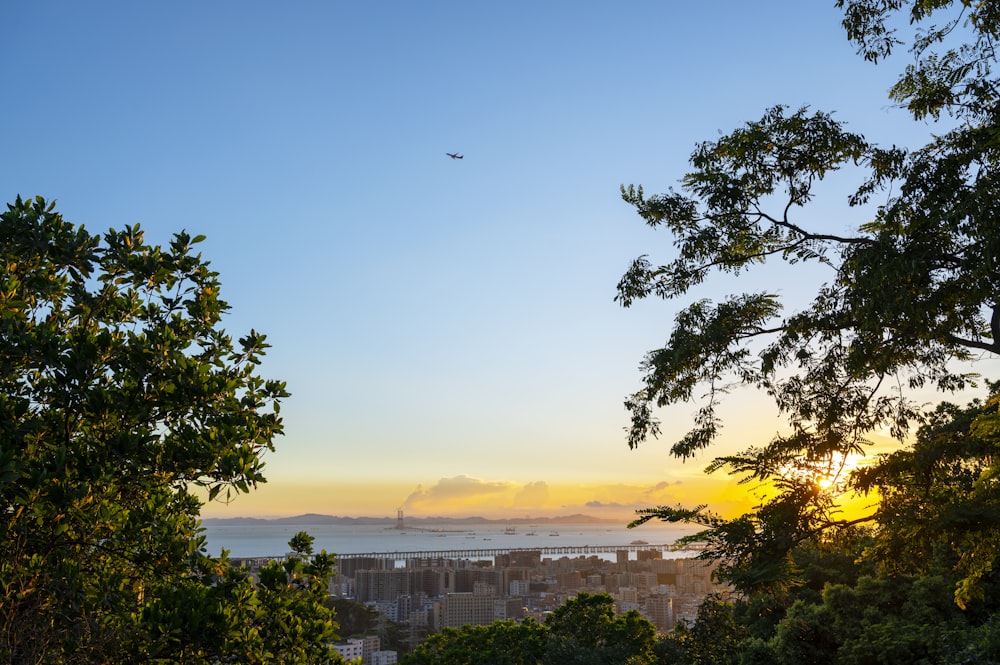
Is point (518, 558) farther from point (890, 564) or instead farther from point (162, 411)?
point (162, 411)

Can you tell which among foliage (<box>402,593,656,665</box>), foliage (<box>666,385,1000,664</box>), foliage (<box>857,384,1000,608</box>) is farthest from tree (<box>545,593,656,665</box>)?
foliage (<box>857,384,1000,608</box>)

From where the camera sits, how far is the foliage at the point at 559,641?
16047mm

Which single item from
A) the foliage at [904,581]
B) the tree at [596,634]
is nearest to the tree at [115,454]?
the foliage at [904,581]

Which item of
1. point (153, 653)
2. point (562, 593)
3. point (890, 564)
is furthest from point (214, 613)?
point (562, 593)

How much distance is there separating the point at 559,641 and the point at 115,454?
14.2 m

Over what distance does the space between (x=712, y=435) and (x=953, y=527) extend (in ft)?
8.35

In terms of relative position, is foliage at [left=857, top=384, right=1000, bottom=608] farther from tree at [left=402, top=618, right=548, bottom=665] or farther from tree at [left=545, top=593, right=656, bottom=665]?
tree at [left=402, top=618, right=548, bottom=665]

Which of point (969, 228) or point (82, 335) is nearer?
point (82, 335)

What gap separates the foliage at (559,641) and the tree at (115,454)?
13.0 m

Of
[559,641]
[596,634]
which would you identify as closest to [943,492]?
[559,641]

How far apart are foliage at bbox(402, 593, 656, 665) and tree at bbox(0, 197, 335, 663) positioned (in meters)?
13.0

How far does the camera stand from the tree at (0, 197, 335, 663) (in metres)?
3.72

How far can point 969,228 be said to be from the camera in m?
5.24

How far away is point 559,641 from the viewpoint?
16.2 m
